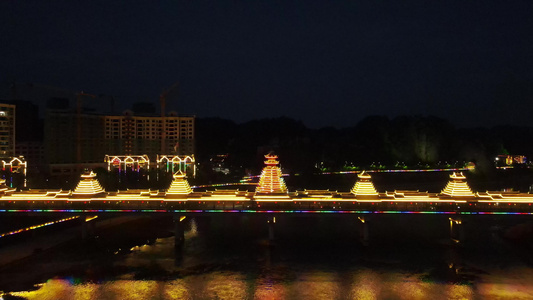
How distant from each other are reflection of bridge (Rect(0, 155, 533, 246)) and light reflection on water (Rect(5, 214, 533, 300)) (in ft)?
10.2

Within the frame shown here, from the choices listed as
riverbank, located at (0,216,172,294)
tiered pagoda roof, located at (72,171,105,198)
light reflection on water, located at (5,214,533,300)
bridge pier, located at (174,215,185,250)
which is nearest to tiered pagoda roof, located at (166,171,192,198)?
bridge pier, located at (174,215,185,250)

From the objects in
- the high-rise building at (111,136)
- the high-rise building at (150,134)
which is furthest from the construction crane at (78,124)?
the high-rise building at (150,134)

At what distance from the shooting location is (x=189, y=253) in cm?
3312

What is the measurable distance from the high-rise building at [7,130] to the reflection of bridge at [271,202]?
42.5 m

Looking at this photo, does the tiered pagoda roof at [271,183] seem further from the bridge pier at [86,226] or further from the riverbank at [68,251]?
the bridge pier at [86,226]

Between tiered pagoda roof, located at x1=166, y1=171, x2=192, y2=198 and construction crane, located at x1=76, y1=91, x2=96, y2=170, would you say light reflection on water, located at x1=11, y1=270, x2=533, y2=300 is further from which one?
construction crane, located at x1=76, y1=91, x2=96, y2=170

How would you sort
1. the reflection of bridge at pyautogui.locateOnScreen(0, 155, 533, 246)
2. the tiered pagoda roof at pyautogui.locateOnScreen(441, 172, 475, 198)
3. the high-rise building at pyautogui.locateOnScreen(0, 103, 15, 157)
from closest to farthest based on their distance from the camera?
the reflection of bridge at pyautogui.locateOnScreen(0, 155, 533, 246), the tiered pagoda roof at pyautogui.locateOnScreen(441, 172, 475, 198), the high-rise building at pyautogui.locateOnScreen(0, 103, 15, 157)

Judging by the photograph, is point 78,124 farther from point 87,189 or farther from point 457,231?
point 457,231

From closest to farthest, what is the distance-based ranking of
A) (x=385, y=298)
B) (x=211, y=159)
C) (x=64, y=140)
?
(x=385, y=298), (x=64, y=140), (x=211, y=159)

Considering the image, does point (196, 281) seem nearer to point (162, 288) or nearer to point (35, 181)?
point (162, 288)

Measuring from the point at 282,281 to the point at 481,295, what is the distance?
37.9 feet

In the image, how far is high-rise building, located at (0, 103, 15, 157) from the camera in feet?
243

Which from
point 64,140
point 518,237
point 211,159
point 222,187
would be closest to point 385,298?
point 518,237

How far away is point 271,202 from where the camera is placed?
35.0 meters
